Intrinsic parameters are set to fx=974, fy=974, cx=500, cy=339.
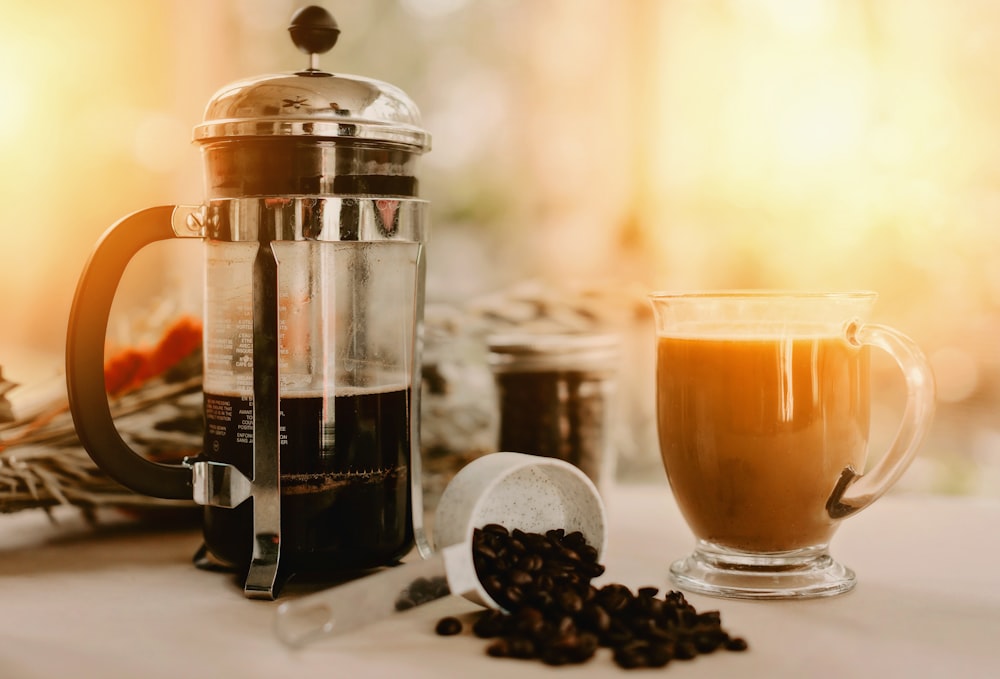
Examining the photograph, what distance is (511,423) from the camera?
112 centimetres

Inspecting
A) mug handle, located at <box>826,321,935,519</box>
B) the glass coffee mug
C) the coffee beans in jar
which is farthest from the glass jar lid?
mug handle, located at <box>826,321,935,519</box>

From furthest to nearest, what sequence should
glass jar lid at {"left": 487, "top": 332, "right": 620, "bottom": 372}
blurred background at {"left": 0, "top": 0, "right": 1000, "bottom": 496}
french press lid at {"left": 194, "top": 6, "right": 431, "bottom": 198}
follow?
blurred background at {"left": 0, "top": 0, "right": 1000, "bottom": 496}, glass jar lid at {"left": 487, "top": 332, "right": 620, "bottom": 372}, french press lid at {"left": 194, "top": 6, "right": 431, "bottom": 198}

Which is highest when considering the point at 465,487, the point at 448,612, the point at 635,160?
the point at 635,160

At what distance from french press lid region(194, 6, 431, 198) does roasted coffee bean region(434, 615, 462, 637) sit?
381 millimetres

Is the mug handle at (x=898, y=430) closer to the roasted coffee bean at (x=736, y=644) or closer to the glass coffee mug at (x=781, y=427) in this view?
the glass coffee mug at (x=781, y=427)

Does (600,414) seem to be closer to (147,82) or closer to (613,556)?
(613,556)

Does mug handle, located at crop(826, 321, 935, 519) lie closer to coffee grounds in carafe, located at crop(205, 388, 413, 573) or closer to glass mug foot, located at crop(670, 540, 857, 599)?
glass mug foot, located at crop(670, 540, 857, 599)

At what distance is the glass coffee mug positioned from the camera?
87 cm

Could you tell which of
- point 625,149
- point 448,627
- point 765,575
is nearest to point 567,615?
point 448,627

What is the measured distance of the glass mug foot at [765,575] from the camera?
0.87 metres


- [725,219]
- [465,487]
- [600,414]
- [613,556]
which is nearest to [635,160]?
[725,219]

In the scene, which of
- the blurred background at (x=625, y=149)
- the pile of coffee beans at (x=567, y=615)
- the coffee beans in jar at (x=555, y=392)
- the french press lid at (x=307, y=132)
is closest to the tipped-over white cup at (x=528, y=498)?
the pile of coffee beans at (x=567, y=615)

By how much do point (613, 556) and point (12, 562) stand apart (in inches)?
24.6

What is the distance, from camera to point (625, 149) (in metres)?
1.55
